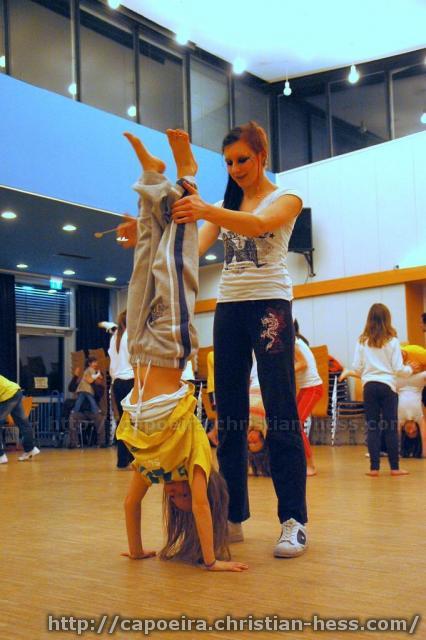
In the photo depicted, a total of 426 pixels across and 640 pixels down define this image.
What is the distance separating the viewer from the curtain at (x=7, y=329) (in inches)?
481

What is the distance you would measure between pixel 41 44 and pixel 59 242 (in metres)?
2.87

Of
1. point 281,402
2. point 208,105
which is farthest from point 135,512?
point 208,105

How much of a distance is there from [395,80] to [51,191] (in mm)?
6323

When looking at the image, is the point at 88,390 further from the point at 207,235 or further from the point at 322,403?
the point at 207,235

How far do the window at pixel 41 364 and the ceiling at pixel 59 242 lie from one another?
123 centimetres

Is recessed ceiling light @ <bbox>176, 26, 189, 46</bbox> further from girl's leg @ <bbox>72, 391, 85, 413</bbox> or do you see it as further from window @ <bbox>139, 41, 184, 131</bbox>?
girl's leg @ <bbox>72, 391, 85, 413</bbox>

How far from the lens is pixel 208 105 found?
11.3 metres

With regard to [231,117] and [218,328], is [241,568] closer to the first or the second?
[218,328]

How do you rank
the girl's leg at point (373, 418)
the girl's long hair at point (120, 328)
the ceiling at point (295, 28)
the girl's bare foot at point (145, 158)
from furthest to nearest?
the ceiling at point (295, 28) < the girl's long hair at point (120, 328) < the girl's leg at point (373, 418) < the girl's bare foot at point (145, 158)

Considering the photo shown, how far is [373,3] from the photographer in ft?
32.2

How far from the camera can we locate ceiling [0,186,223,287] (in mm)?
8703

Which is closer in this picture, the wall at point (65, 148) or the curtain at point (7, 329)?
the wall at point (65, 148)

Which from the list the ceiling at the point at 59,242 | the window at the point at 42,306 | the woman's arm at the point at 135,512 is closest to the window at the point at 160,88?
the ceiling at the point at 59,242

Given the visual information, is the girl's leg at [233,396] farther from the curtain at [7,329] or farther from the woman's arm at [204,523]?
the curtain at [7,329]
